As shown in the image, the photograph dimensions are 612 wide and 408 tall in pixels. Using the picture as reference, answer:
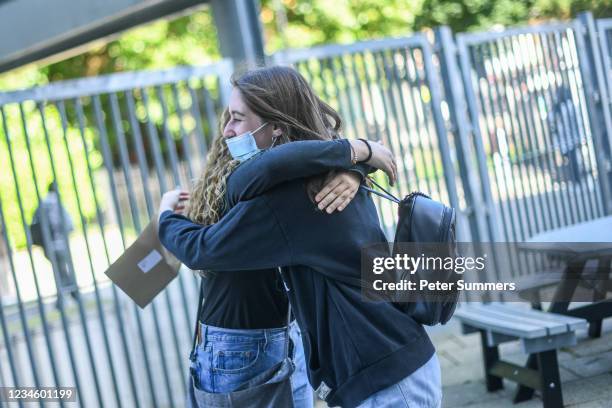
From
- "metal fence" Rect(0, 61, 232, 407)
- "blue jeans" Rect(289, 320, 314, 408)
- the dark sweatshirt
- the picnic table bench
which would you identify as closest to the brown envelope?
"blue jeans" Rect(289, 320, 314, 408)

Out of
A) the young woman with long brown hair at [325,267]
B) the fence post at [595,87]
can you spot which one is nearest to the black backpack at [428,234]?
the young woman with long brown hair at [325,267]

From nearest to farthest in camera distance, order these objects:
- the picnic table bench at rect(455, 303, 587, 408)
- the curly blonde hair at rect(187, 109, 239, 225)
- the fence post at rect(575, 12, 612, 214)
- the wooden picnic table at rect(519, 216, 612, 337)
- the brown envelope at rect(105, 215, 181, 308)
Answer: the curly blonde hair at rect(187, 109, 239, 225) → the brown envelope at rect(105, 215, 181, 308) → the picnic table bench at rect(455, 303, 587, 408) → the wooden picnic table at rect(519, 216, 612, 337) → the fence post at rect(575, 12, 612, 214)

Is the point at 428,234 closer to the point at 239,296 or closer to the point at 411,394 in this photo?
the point at 411,394

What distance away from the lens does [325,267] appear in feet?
7.14

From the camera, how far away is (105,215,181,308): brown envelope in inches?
112

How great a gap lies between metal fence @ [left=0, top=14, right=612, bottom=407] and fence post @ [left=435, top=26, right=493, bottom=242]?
0.4 inches

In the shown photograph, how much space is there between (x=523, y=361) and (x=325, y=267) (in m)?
3.37

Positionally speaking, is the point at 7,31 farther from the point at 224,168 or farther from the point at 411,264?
the point at 411,264

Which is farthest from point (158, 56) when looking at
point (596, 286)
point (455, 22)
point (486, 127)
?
point (596, 286)

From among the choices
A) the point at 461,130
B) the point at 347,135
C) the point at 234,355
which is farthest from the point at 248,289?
the point at 461,130

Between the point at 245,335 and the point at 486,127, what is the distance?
14.1ft

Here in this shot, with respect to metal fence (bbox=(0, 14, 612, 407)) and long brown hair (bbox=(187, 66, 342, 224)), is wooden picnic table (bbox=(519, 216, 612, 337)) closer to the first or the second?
metal fence (bbox=(0, 14, 612, 407))

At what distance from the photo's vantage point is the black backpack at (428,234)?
7.23ft

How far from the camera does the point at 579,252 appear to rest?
4.28 meters
